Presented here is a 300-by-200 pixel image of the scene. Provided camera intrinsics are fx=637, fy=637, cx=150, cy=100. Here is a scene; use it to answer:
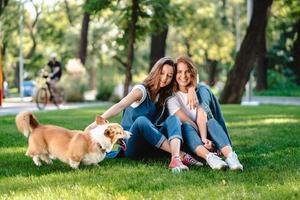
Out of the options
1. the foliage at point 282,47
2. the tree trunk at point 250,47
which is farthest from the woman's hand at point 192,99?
the foliage at point 282,47

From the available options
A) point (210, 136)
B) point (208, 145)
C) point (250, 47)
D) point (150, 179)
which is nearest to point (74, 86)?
→ point (250, 47)

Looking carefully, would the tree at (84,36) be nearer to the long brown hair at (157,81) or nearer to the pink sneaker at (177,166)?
the long brown hair at (157,81)

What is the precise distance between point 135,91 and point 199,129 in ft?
2.67

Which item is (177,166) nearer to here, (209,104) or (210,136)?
(210,136)

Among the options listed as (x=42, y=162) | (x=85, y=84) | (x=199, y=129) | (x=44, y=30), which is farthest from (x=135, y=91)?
(x=44, y=30)

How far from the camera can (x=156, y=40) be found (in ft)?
95.2

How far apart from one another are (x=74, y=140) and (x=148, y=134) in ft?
2.88

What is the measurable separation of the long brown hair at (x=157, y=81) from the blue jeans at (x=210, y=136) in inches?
20.7

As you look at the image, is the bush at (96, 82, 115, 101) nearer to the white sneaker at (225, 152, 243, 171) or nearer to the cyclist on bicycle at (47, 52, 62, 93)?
the cyclist on bicycle at (47, 52, 62, 93)

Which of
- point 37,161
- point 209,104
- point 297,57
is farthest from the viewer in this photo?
point 297,57

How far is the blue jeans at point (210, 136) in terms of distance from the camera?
666 cm

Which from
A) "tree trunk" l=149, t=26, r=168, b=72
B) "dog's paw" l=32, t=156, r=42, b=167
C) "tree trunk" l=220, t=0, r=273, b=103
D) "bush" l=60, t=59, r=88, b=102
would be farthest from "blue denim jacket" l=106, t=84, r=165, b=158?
"bush" l=60, t=59, r=88, b=102

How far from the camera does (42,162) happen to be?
718cm

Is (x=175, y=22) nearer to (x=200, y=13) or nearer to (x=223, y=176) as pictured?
(x=223, y=176)
